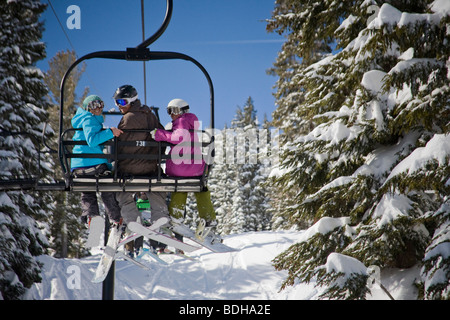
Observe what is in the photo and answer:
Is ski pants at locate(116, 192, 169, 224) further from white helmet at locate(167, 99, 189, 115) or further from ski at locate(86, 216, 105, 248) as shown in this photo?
white helmet at locate(167, 99, 189, 115)

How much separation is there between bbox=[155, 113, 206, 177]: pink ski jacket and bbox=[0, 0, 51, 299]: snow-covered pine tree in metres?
Result: 8.68

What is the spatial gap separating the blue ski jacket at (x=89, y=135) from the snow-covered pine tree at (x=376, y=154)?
3.25m

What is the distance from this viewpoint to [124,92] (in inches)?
210

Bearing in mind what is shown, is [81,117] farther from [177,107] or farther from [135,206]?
[135,206]

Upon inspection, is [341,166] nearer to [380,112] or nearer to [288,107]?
[380,112]

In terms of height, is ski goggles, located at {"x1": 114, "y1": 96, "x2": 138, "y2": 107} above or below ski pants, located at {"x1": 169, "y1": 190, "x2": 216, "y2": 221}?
above

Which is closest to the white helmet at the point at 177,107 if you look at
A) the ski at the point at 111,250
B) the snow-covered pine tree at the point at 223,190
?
the ski at the point at 111,250

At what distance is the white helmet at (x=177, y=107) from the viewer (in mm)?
5418

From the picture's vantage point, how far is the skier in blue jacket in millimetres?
5172

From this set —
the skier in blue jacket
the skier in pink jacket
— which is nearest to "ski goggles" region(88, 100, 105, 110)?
the skier in blue jacket

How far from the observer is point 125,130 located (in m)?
5.20

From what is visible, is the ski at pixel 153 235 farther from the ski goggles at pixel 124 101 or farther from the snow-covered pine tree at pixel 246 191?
the snow-covered pine tree at pixel 246 191
